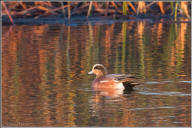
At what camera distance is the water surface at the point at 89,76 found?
25.8 feet

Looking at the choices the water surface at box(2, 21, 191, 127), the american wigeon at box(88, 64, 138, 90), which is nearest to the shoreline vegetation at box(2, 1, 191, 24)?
the water surface at box(2, 21, 191, 127)

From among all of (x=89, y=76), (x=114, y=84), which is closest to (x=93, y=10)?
(x=89, y=76)

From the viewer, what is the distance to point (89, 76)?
37.4 ft

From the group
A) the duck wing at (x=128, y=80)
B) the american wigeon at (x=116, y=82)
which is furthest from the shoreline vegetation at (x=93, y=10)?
the duck wing at (x=128, y=80)

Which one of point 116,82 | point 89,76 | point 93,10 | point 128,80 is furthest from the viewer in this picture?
point 93,10

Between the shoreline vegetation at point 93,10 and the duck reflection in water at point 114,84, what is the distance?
1172 cm

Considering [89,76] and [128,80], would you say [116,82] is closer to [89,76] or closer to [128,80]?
[128,80]

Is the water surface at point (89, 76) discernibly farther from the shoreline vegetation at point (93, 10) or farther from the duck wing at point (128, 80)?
the shoreline vegetation at point (93, 10)

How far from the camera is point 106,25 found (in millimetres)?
22078

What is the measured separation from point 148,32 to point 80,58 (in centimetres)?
640

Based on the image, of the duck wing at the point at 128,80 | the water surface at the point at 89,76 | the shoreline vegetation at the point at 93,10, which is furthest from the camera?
the shoreline vegetation at the point at 93,10

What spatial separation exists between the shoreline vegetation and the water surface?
2394 millimetres

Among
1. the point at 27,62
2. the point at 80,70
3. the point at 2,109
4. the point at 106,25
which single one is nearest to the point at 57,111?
the point at 2,109

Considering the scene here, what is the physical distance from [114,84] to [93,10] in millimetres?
13396
